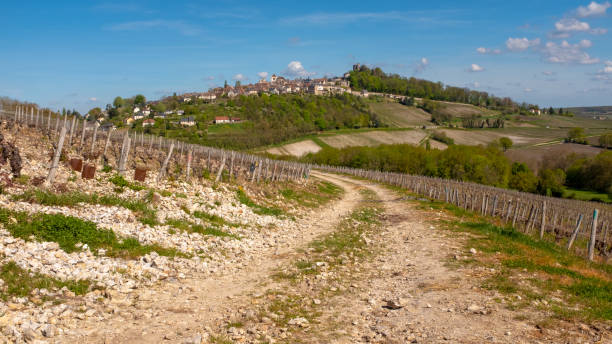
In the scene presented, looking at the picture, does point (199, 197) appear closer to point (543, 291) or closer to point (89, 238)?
point (89, 238)

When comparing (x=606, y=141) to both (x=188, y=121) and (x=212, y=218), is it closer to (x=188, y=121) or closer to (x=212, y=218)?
A: (x=188, y=121)

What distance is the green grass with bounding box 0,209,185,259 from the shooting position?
8.80 metres

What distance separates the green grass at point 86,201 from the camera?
10711 mm

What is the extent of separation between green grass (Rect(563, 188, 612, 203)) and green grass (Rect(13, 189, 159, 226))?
80.3 meters

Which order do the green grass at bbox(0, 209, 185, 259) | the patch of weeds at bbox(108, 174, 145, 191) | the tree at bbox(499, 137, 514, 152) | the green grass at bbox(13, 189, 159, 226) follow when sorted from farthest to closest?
the tree at bbox(499, 137, 514, 152)
the patch of weeds at bbox(108, 174, 145, 191)
the green grass at bbox(13, 189, 159, 226)
the green grass at bbox(0, 209, 185, 259)

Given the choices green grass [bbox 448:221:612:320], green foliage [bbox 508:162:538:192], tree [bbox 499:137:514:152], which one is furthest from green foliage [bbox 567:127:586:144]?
green grass [bbox 448:221:612:320]

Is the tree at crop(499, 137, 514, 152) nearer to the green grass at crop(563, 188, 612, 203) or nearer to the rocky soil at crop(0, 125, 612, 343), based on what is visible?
the green grass at crop(563, 188, 612, 203)

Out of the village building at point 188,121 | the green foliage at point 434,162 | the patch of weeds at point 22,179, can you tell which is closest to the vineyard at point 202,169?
the patch of weeds at point 22,179

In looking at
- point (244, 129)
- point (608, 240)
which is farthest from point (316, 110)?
point (608, 240)

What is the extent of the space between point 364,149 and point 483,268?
251 feet

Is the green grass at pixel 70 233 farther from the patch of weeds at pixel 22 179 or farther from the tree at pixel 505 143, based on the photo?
the tree at pixel 505 143

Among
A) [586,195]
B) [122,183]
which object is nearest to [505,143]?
[586,195]

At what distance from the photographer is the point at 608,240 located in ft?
88.6

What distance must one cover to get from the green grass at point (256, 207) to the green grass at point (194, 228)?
4.22 m
